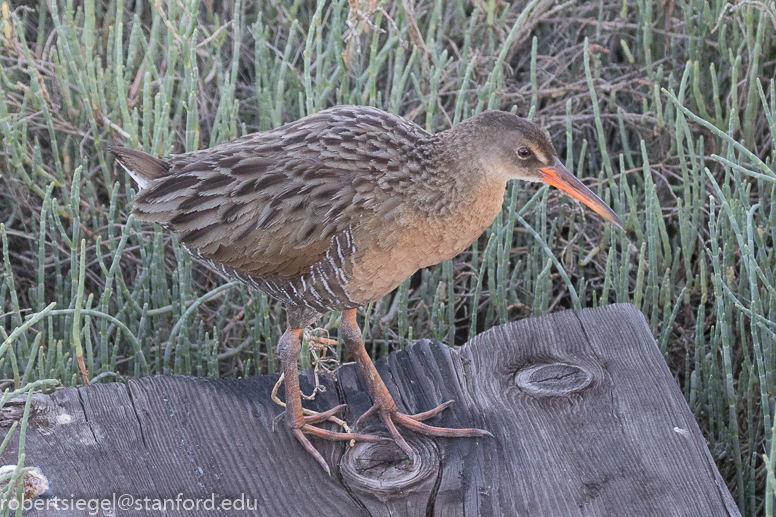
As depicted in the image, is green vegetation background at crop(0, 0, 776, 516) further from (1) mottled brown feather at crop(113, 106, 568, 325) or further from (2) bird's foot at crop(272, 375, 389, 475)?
(2) bird's foot at crop(272, 375, 389, 475)

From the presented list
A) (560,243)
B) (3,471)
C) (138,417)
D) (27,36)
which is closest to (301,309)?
(138,417)

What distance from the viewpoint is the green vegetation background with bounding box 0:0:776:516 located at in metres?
3.06

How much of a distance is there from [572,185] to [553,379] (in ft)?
1.90

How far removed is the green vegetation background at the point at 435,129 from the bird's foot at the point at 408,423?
694 mm

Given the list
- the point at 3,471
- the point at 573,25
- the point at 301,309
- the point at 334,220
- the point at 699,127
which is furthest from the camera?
the point at 573,25

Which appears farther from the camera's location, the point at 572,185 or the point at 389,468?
the point at 572,185

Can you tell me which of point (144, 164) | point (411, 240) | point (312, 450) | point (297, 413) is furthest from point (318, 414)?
point (144, 164)

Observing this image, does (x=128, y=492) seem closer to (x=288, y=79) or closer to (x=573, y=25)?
(x=288, y=79)

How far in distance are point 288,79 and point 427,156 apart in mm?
1830

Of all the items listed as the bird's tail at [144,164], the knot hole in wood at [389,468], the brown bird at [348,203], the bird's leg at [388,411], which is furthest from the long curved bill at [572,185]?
the bird's tail at [144,164]

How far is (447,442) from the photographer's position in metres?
2.43

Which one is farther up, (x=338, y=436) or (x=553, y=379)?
(x=553, y=379)

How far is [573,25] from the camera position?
4555mm

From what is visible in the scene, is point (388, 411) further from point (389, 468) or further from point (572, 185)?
point (572, 185)
